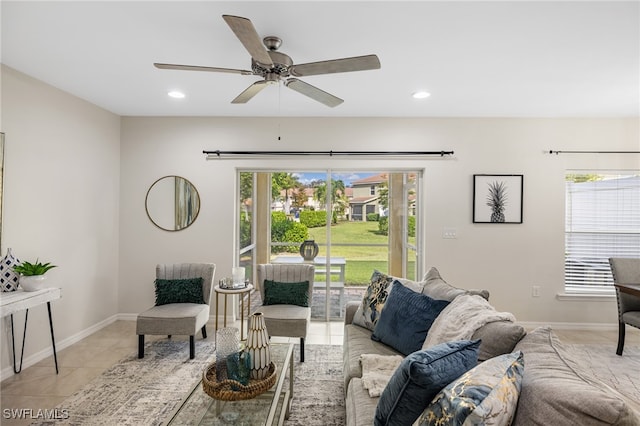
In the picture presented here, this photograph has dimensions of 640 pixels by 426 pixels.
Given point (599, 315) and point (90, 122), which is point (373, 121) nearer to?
point (90, 122)

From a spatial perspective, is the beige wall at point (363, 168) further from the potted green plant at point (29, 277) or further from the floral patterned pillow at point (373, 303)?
the floral patterned pillow at point (373, 303)

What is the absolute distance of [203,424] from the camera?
1561 mm

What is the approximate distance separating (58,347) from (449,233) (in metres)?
4.46

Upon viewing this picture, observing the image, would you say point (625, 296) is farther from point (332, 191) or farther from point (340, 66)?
point (340, 66)

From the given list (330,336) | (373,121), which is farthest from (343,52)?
(330,336)

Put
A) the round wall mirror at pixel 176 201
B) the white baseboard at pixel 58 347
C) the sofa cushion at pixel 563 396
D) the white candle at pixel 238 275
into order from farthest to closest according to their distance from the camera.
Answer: the round wall mirror at pixel 176 201
the white candle at pixel 238 275
the white baseboard at pixel 58 347
the sofa cushion at pixel 563 396

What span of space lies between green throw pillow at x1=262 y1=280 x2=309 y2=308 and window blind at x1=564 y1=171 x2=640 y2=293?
3.32 m

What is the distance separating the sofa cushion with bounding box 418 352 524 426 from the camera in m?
0.99

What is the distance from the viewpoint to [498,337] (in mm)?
1588

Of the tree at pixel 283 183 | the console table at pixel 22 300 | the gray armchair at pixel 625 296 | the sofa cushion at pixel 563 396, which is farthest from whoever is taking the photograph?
the tree at pixel 283 183

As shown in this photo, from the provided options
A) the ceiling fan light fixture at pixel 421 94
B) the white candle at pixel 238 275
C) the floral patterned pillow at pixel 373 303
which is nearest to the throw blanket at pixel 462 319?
the floral patterned pillow at pixel 373 303

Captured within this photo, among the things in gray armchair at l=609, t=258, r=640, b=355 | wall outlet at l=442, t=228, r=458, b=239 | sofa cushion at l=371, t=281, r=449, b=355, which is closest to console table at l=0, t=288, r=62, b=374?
sofa cushion at l=371, t=281, r=449, b=355

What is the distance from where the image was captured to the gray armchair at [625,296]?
10.6ft

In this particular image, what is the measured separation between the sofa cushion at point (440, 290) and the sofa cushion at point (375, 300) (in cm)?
8
